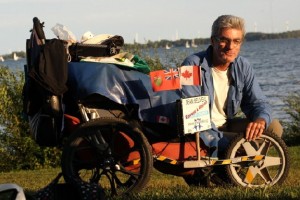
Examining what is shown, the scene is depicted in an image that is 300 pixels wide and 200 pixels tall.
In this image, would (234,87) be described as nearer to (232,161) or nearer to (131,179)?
(232,161)

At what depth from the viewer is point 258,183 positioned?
6.04m

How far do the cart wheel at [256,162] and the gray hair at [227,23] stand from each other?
39.2 inches

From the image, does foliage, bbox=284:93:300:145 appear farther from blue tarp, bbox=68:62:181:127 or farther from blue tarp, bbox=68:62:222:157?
blue tarp, bbox=68:62:181:127

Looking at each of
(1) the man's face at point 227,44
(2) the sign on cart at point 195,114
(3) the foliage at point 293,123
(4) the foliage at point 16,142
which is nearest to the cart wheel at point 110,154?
(2) the sign on cart at point 195,114

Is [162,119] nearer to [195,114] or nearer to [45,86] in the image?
[195,114]

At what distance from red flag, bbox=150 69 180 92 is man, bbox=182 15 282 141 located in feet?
0.76

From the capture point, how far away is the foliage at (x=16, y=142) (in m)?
11.8

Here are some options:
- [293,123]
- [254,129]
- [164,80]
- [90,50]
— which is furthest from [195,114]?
[293,123]

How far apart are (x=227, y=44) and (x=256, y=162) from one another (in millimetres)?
1100

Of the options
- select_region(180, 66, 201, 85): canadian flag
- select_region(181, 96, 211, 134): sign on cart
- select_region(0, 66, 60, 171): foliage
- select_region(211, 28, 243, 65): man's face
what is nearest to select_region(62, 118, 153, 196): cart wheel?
select_region(181, 96, 211, 134): sign on cart

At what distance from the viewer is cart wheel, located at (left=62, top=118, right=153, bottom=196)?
5.62 meters

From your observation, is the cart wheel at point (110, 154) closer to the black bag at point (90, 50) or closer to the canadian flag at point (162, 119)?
the canadian flag at point (162, 119)

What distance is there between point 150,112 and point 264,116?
107 cm

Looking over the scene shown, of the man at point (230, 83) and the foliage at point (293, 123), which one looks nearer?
the man at point (230, 83)
